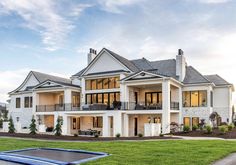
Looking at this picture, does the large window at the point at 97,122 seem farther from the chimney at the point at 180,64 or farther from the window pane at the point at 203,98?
the window pane at the point at 203,98

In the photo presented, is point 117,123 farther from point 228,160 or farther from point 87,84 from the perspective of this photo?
point 228,160

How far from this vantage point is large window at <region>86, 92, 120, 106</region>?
33438 mm

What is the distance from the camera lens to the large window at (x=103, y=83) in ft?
109

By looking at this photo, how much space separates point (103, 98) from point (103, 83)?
1787 mm

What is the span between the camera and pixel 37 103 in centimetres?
3719

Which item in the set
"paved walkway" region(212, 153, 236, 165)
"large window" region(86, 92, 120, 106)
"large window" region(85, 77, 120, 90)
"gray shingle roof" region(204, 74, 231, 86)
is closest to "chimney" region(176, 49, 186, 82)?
"gray shingle roof" region(204, 74, 231, 86)

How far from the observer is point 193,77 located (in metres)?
32.8

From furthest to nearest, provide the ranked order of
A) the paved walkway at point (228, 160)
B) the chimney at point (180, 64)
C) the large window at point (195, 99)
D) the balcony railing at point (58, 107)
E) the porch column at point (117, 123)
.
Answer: the balcony railing at point (58, 107) < the chimney at point (180, 64) < the large window at point (195, 99) < the porch column at point (117, 123) < the paved walkway at point (228, 160)

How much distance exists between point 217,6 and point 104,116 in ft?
Answer: 51.3

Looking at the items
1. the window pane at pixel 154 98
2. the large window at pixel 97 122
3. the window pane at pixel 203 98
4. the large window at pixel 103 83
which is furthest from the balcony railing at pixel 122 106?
the window pane at pixel 203 98

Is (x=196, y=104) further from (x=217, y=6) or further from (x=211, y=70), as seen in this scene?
(x=217, y=6)

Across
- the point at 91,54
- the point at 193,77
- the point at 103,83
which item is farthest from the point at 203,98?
the point at 91,54

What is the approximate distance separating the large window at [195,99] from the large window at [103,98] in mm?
7658

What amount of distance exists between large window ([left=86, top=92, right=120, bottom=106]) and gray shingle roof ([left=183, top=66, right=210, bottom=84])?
8.06 meters
